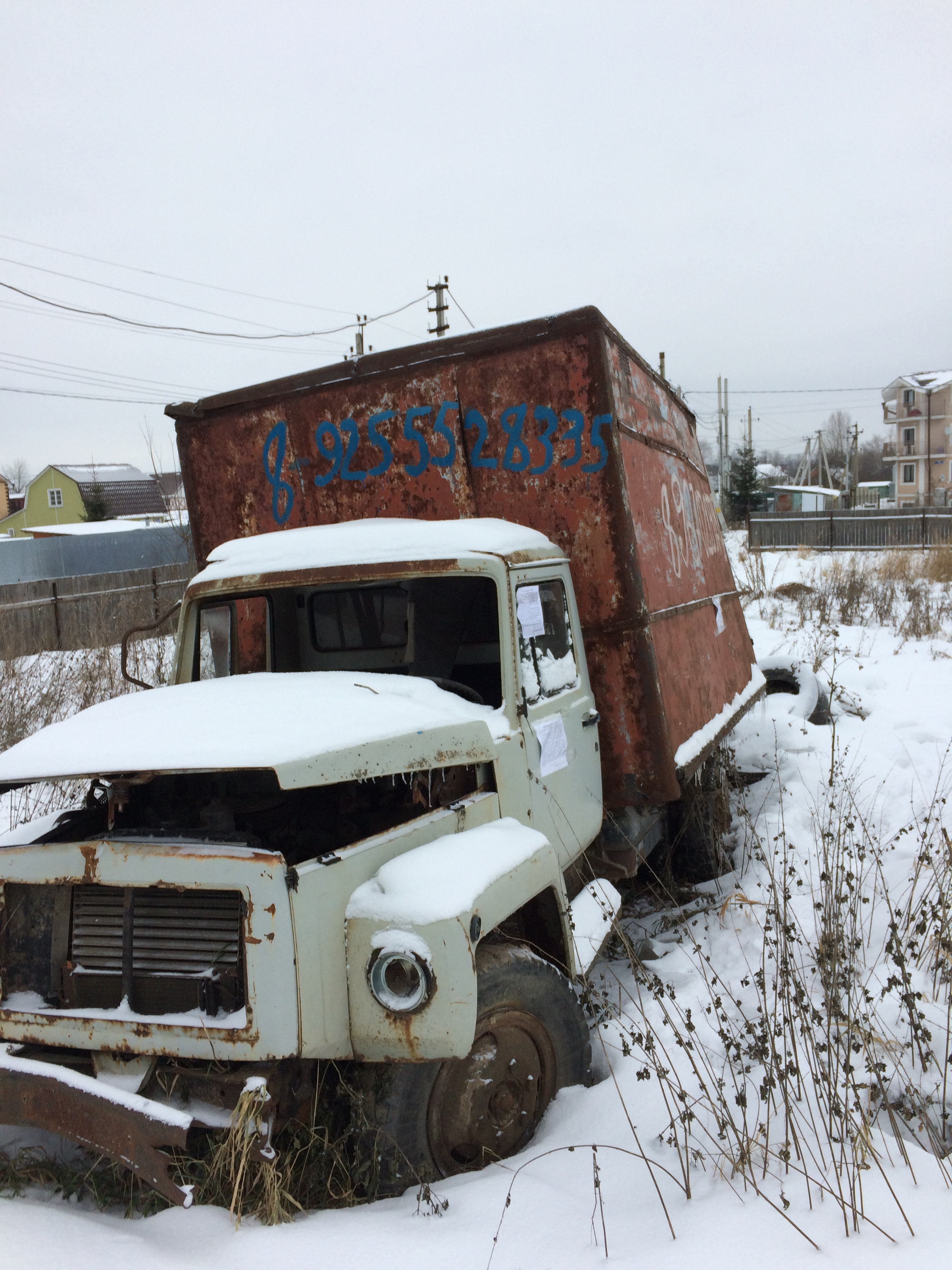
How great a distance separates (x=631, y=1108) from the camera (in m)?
2.87

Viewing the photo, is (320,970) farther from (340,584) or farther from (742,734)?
(742,734)

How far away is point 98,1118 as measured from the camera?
89.4 inches

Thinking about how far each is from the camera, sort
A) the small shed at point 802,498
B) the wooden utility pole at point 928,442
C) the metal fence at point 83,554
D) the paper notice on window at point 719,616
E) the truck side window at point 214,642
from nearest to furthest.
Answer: the truck side window at point 214,642, the paper notice on window at point 719,616, the metal fence at point 83,554, the wooden utility pole at point 928,442, the small shed at point 802,498

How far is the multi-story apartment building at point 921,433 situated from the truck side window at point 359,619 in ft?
189

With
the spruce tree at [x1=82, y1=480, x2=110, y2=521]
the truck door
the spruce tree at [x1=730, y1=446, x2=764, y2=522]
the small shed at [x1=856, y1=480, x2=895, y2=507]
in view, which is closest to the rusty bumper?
the truck door

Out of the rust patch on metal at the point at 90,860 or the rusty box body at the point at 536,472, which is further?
the rusty box body at the point at 536,472

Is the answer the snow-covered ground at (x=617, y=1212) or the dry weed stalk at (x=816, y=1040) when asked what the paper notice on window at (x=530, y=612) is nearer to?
the dry weed stalk at (x=816, y=1040)

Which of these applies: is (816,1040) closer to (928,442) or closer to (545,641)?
(545,641)

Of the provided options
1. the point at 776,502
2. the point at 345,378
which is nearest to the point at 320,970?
the point at 345,378

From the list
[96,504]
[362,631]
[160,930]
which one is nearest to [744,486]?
[96,504]

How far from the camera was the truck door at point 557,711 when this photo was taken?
3447mm

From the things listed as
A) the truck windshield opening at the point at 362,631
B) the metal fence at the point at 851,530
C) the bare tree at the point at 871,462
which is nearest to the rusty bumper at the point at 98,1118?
the truck windshield opening at the point at 362,631

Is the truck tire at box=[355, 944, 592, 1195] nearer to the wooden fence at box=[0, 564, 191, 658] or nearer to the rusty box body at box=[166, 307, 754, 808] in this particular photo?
the rusty box body at box=[166, 307, 754, 808]

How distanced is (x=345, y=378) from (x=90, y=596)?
1201cm
